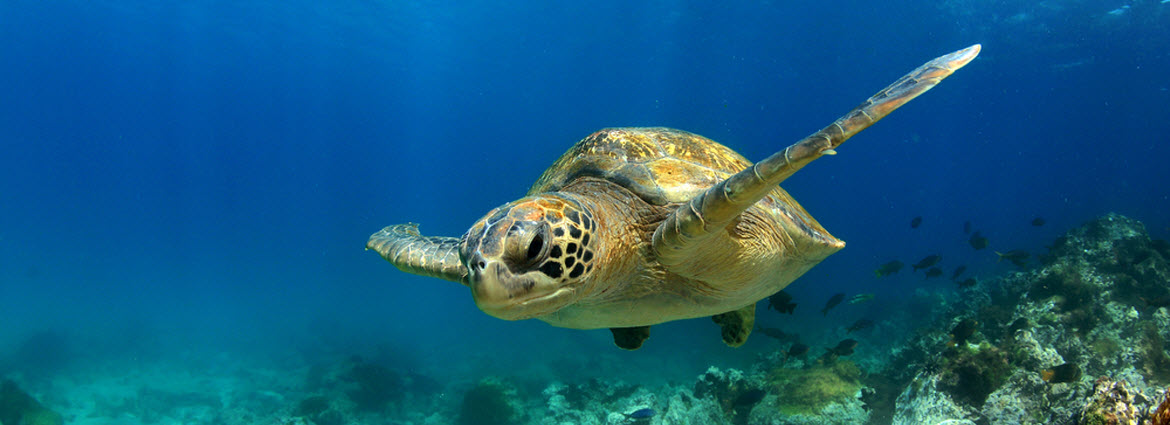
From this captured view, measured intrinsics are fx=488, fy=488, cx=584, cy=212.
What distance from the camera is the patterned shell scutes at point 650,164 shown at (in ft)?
9.17

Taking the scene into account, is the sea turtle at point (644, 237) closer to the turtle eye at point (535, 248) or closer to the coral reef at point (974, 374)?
the turtle eye at point (535, 248)

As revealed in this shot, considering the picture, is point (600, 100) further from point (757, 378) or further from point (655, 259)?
point (655, 259)

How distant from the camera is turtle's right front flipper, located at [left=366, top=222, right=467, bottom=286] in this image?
2.97 metres

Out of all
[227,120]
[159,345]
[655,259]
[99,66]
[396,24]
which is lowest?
[655,259]

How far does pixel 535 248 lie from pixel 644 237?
38.5 inches

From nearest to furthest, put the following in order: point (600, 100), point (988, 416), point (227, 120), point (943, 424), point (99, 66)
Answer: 1. point (943, 424)
2. point (988, 416)
3. point (99, 66)
4. point (600, 100)
5. point (227, 120)

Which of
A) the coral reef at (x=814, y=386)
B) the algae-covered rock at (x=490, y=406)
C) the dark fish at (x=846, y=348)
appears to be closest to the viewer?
the dark fish at (x=846, y=348)

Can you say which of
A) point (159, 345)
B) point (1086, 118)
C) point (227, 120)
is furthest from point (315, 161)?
point (1086, 118)

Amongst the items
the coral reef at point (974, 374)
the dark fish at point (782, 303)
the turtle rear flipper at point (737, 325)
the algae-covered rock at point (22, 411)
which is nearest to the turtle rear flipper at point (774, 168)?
the turtle rear flipper at point (737, 325)

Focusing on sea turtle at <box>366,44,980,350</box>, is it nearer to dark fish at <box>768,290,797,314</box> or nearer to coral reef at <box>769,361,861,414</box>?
dark fish at <box>768,290,797,314</box>

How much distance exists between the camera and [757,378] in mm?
8984

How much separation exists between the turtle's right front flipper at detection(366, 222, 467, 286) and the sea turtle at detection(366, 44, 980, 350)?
Answer: 0.01m

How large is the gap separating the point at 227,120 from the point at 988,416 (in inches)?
3396

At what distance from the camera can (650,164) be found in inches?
120
